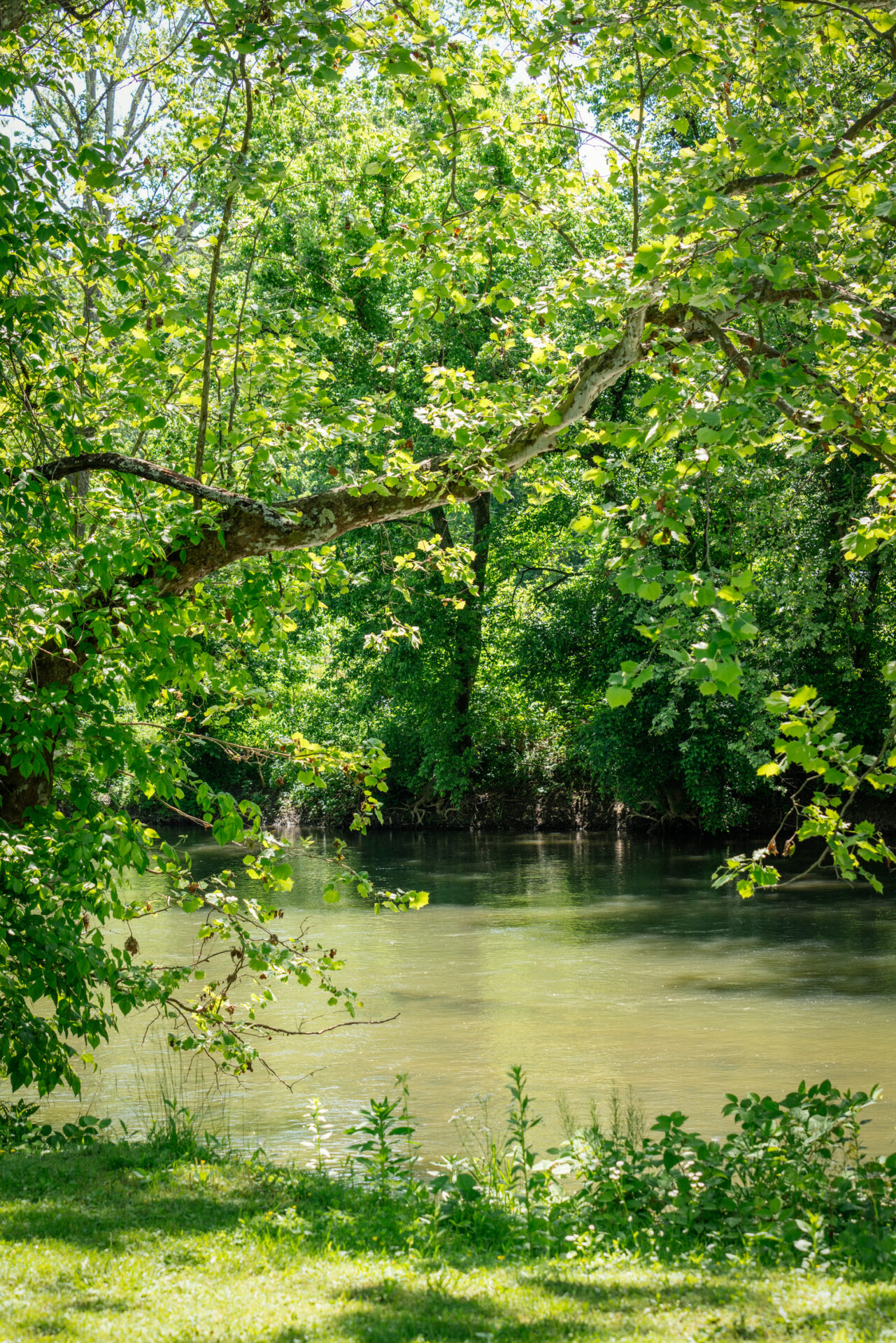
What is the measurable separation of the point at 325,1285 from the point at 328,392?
206 inches

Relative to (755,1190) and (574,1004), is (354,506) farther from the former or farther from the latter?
(574,1004)

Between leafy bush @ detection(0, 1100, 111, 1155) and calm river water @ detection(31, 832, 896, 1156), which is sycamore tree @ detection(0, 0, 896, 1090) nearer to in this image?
leafy bush @ detection(0, 1100, 111, 1155)

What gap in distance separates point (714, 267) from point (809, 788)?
20.3m

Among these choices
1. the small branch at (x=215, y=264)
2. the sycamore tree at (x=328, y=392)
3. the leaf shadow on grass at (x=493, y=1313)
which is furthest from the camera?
the small branch at (x=215, y=264)

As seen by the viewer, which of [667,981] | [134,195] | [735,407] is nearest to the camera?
[735,407]

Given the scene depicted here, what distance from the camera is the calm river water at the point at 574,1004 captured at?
341 inches

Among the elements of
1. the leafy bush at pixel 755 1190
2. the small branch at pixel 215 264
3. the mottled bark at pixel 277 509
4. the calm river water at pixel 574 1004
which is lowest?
the calm river water at pixel 574 1004

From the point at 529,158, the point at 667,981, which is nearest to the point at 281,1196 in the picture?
the point at 529,158

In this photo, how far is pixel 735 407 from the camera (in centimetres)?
401

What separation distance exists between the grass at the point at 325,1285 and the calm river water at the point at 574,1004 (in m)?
2.45

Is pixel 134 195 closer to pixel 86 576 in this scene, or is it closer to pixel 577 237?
pixel 86 576

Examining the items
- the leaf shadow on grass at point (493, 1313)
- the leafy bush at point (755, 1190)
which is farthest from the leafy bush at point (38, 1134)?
the leaf shadow on grass at point (493, 1313)

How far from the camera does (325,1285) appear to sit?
4074 mm

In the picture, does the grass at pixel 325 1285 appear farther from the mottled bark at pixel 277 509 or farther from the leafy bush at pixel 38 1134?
the mottled bark at pixel 277 509
